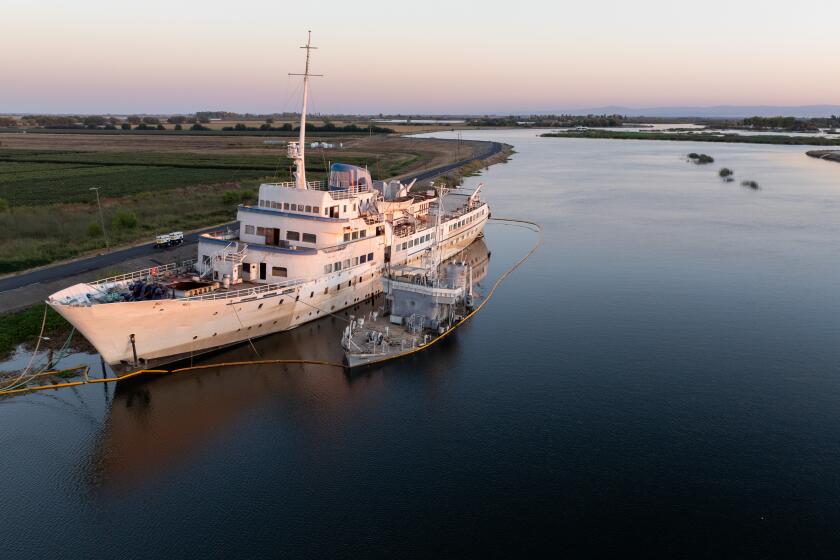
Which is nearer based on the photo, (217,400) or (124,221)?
(217,400)

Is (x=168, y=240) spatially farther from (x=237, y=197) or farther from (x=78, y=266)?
(x=237, y=197)

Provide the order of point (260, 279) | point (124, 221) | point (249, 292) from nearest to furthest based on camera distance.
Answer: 1. point (249, 292)
2. point (260, 279)
3. point (124, 221)

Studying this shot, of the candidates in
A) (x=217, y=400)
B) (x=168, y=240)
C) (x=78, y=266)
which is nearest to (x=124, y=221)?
(x=168, y=240)

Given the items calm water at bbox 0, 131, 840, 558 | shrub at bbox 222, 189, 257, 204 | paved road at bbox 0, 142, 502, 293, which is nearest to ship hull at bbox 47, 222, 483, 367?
calm water at bbox 0, 131, 840, 558

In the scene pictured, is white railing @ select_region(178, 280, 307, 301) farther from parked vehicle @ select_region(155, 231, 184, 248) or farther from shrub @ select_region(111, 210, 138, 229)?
shrub @ select_region(111, 210, 138, 229)

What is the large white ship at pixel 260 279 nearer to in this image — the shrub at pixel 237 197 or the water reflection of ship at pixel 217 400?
the water reflection of ship at pixel 217 400

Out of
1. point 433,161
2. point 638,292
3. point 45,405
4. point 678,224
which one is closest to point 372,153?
point 433,161

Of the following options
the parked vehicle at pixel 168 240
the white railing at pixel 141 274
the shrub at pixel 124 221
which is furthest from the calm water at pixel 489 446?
the shrub at pixel 124 221
